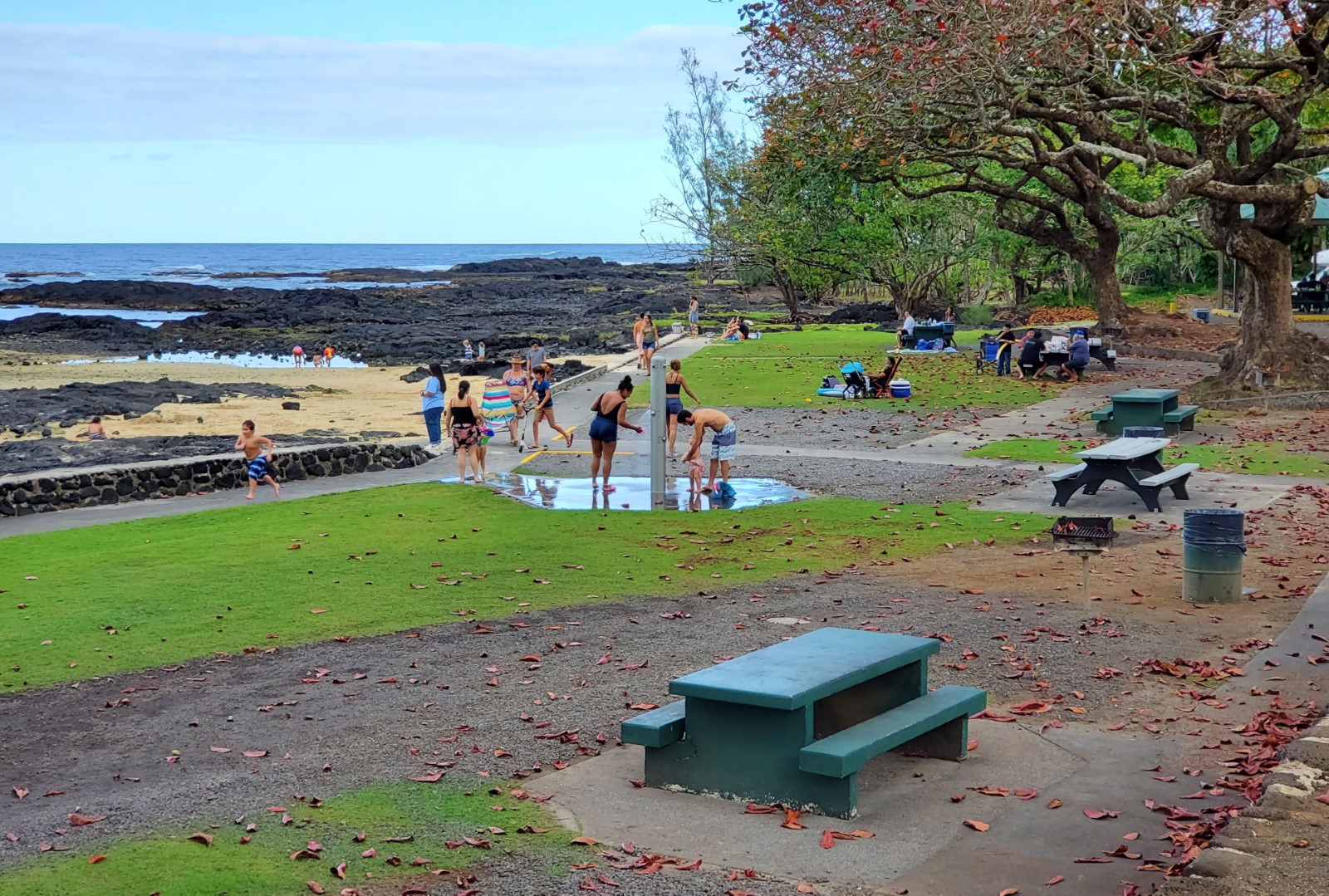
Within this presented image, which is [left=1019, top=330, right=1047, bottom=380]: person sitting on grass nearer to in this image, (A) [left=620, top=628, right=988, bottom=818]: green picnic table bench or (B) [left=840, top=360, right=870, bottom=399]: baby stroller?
(B) [left=840, top=360, right=870, bottom=399]: baby stroller

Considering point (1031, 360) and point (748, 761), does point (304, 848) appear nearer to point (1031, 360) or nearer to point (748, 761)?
point (748, 761)

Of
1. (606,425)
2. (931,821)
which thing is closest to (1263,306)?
(606,425)

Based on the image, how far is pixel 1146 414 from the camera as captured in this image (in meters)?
21.2

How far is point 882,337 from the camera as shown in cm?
4581

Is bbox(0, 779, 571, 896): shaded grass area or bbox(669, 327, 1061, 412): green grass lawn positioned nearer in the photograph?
bbox(0, 779, 571, 896): shaded grass area

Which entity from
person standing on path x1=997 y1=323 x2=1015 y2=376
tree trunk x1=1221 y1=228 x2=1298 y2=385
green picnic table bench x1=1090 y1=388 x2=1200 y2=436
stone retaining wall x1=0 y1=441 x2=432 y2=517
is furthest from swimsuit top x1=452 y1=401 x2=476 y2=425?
person standing on path x1=997 y1=323 x2=1015 y2=376

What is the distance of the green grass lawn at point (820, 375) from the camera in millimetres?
28516

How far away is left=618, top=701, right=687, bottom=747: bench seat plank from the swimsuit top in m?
11.8

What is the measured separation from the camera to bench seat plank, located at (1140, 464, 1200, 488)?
15.5 metres

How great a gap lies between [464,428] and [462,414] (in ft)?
0.65

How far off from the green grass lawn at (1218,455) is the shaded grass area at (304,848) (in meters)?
14.1

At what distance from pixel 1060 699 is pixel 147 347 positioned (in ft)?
174

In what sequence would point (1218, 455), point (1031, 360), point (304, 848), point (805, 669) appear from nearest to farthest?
1. point (304, 848)
2. point (805, 669)
3. point (1218, 455)
4. point (1031, 360)

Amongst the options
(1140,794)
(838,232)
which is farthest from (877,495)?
(838,232)
